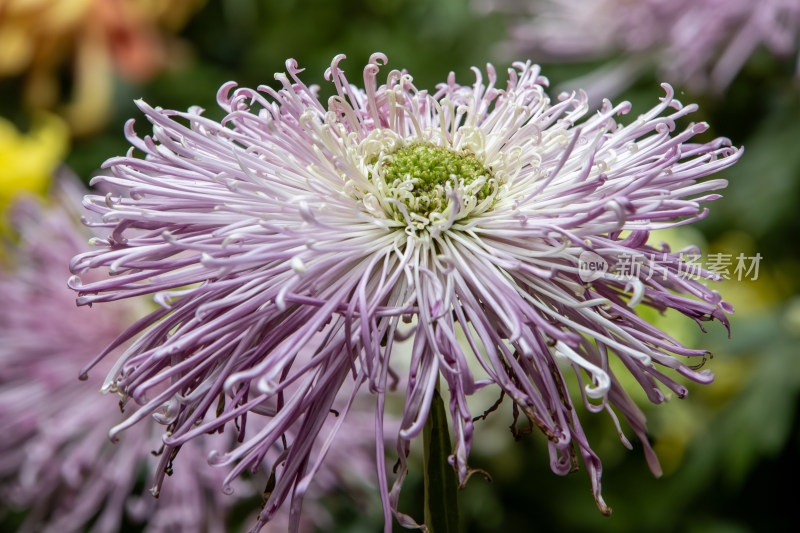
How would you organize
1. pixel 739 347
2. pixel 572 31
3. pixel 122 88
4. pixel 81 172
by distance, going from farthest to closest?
pixel 122 88
pixel 81 172
pixel 572 31
pixel 739 347

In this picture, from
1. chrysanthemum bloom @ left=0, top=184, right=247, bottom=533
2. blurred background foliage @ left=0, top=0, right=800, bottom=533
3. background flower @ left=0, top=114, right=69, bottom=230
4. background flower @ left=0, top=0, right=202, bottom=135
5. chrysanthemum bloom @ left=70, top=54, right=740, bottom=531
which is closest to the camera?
chrysanthemum bloom @ left=70, top=54, right=740, bottom=531

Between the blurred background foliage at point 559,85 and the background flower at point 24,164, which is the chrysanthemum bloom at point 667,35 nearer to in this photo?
the blurred background foliage at point 559,85

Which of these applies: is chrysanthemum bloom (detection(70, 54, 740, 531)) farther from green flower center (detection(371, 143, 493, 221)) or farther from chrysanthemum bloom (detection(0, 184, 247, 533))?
chrysanthemum bloom (detection(0, 184, 247, 533))

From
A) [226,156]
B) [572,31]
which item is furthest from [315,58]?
[226,156]

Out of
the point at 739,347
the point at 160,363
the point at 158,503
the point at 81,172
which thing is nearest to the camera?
the point at 160,363

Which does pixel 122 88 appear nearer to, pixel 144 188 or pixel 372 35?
pixel 372 35

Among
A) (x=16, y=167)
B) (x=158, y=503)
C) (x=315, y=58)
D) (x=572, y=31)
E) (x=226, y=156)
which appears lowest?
(x=158, y=503)

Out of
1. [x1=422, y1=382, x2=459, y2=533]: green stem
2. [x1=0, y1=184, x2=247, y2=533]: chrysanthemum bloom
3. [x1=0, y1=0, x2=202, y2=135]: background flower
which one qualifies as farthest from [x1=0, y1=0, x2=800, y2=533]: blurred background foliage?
[x1=422, y1=382, x2=459, y2=533]: green stem
